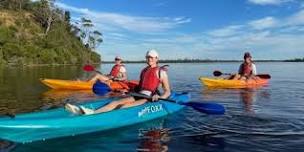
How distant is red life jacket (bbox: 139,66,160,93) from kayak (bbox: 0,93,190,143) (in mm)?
414

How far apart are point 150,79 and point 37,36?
70.9 metres

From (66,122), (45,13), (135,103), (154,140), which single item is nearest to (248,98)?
(135,103)

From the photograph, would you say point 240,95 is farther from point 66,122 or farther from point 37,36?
point 37,36

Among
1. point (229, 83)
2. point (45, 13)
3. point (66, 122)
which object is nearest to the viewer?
point (66, 122)

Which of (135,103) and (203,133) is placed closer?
(203,133)

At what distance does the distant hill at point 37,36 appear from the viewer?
67188 millimetres

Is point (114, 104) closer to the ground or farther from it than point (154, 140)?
farther from it

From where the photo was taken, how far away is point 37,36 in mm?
78438

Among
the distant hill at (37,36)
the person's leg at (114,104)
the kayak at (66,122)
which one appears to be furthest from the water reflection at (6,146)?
the distant hill at (37,36)

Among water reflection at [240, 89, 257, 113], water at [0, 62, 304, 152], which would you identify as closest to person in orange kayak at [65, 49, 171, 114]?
water at [0, 62, 304, 152]

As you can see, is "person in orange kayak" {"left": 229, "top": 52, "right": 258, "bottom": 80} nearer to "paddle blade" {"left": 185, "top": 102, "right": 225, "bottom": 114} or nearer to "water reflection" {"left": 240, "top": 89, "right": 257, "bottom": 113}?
"water reflection" {"left": 240, "top": 89, "right": 257, "bottom": 113}

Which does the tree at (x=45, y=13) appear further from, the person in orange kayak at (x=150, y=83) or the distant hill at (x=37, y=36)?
the person in orange kayak at (x=150, y=83)

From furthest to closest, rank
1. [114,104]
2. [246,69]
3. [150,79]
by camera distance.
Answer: [246,69] < [150,79] < [114,104]

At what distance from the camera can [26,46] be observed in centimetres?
7019
